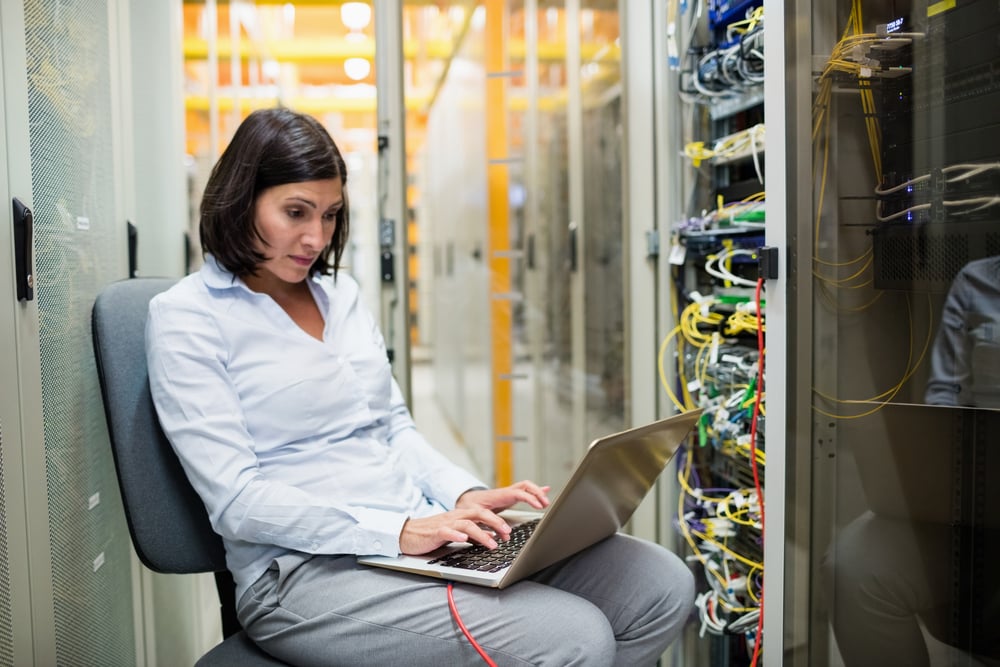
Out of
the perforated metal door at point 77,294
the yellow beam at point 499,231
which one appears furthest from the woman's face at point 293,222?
the yellow beam at point 499,231

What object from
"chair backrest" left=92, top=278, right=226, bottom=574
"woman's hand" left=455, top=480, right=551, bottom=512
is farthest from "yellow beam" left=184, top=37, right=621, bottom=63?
"woman's hand" left=455, top=480, right=551, bottom=512

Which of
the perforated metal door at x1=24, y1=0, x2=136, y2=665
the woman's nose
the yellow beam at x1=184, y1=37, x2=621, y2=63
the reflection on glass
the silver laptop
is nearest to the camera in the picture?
the silver laptop

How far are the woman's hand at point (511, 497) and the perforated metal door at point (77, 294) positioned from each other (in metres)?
0.66

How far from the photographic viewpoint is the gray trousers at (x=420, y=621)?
108 centimetres

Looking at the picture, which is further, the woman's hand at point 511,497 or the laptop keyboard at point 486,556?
the woman's hand at point 511,497

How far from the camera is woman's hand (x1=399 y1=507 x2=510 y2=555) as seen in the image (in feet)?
3.87

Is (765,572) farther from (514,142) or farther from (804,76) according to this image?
(514,142)

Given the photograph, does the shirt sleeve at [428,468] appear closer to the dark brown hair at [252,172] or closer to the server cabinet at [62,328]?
the dark brown hair at [252,172]

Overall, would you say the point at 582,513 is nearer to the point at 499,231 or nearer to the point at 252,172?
the point at 252,172

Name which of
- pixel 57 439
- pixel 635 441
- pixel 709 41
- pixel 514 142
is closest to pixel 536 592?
pixel 635 441

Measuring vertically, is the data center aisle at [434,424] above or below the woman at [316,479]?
below

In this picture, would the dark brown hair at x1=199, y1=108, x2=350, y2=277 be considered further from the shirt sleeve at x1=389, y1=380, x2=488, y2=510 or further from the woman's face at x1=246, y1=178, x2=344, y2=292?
the shirt sleeve at x1=389, y1=380, x2=488, y2=510

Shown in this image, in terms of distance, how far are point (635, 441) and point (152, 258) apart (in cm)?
139

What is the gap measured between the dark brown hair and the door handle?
30 centimetres
